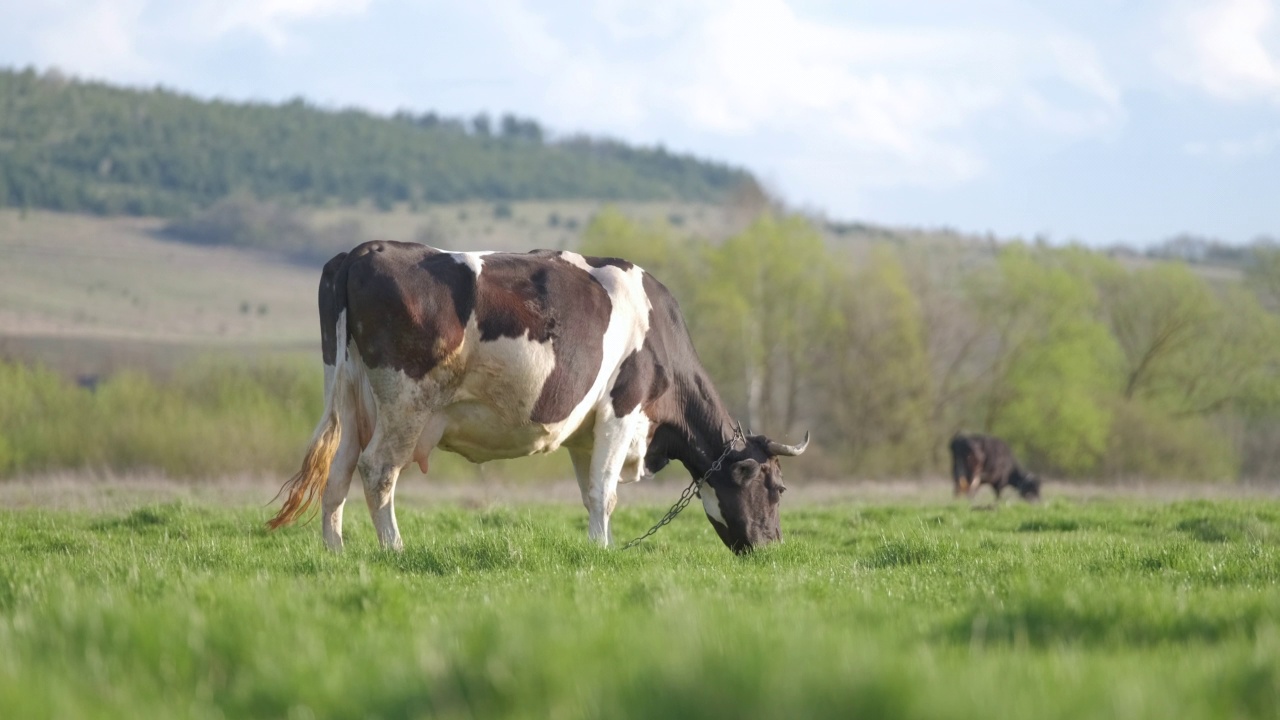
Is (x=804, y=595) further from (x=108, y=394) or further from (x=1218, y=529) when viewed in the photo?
(x=108, y=394)

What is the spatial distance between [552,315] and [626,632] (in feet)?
23.2

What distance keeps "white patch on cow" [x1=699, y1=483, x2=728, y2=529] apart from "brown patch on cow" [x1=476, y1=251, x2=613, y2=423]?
195 centimetres

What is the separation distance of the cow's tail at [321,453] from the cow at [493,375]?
0.01 metres

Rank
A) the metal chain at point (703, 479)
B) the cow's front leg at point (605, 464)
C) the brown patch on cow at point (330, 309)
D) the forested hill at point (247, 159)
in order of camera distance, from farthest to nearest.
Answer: the forested hill at point (247, 159) < the metal chain at point (703, 479) < the cow's front leg at point (605, 464) < the brown patch on cow at point (330, 309)

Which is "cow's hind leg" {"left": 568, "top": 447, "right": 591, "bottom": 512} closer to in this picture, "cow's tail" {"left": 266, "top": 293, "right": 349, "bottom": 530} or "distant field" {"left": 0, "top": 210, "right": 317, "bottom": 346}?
"cow's tail" {"left": 266, "top": 293, "right": 349, "bottom": 530}

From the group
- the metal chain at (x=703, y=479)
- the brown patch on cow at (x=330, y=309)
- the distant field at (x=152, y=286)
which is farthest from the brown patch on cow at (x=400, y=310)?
the distant field at (x=152, y=286)

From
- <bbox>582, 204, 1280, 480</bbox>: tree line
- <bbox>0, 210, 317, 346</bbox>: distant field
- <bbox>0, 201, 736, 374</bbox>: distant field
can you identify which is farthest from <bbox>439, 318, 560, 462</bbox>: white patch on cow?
<bbox>0, 210, 317, 346</bbox>: distant field

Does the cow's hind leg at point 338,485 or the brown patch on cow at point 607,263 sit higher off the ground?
the brown patch on cow at point 607,263

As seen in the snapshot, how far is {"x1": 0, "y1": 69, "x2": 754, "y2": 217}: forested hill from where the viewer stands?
4761 inches

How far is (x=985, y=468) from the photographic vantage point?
3203 centimetres

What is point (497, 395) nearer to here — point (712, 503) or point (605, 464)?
point (605, 464)

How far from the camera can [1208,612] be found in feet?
19.6

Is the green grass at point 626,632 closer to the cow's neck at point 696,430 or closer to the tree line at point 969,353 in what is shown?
the cow's neck at point 696,430

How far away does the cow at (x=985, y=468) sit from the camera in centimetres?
3161
